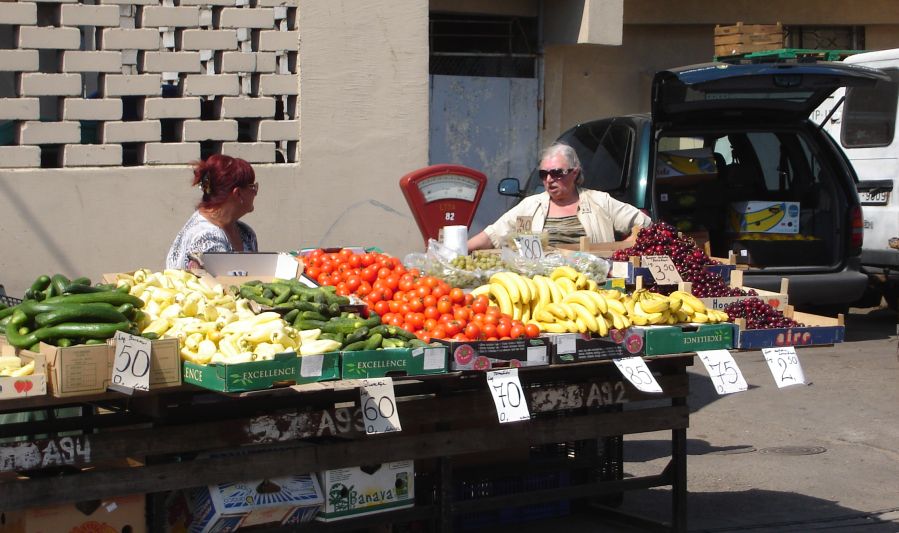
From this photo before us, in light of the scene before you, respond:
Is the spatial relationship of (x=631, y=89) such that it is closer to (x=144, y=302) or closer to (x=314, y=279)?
(x=314, y=279)

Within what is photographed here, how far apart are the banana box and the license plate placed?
1.62 meters

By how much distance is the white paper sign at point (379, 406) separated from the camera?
15.0ft

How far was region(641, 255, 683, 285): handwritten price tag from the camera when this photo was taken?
639 centimetres

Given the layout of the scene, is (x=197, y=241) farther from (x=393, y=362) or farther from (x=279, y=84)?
(x=279, y=84)

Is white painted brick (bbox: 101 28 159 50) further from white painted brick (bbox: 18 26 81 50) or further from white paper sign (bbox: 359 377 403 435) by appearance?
white paper sign (bbox: 359 377 403 435)

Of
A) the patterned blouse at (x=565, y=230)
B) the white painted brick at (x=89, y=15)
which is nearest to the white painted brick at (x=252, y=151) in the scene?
the white painted brick at (x=89, y=15)

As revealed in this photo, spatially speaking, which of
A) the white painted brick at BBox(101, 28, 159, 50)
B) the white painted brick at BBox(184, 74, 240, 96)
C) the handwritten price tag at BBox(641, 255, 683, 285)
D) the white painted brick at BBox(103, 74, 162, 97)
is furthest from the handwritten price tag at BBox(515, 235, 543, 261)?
the white painted brick at BBox(101, 28, 159, 50)

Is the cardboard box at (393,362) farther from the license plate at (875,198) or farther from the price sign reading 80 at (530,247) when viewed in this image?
the license plate at (875,198)

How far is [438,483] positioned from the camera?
5.16 meters

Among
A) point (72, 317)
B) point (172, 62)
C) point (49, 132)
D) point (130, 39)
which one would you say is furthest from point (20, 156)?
point (72, 317)

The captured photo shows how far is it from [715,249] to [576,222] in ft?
10.4

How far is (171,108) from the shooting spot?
9.09 m

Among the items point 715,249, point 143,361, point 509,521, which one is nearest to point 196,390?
point 143,361

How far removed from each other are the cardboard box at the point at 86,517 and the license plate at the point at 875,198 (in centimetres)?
905
